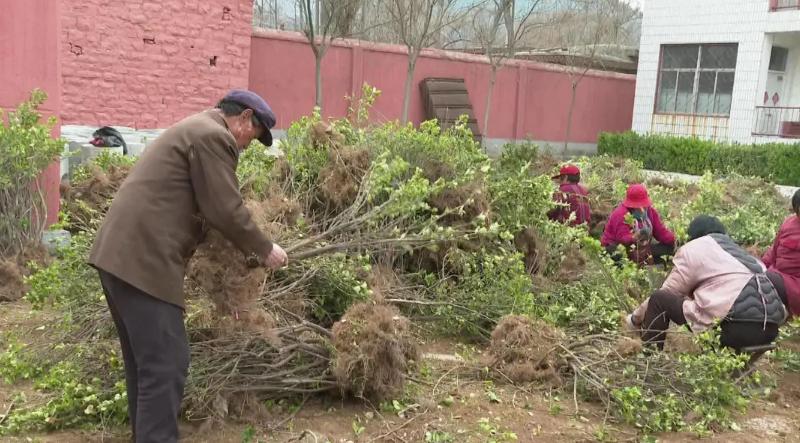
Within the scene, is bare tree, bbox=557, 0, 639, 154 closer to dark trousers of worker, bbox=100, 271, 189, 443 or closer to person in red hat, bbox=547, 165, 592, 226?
person in red hat, bbox=547, 165, 592, 226

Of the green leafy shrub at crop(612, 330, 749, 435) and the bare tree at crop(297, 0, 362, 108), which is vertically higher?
the bare tree at crop(297, 0, 362, 108)

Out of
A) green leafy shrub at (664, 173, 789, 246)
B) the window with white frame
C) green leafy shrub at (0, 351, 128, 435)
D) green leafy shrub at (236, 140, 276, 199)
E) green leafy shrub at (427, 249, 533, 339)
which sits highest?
the window with white frame

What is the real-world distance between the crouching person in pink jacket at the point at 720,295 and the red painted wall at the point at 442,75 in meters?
9.63

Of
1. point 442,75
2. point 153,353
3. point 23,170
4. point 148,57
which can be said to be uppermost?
point 442,75

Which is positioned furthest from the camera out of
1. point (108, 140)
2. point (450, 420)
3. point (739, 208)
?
point (108, 140)

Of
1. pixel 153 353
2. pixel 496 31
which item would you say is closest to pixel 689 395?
pixel 153 353

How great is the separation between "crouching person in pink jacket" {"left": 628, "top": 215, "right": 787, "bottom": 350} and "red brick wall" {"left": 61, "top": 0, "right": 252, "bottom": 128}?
11.3 meters

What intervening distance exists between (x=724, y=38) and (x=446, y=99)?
26.1 feet

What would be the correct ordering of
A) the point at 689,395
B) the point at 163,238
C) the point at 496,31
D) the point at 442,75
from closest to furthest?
the point at 163,238 → the point at 689,395 → the point at 442,75 → the point at 496,31

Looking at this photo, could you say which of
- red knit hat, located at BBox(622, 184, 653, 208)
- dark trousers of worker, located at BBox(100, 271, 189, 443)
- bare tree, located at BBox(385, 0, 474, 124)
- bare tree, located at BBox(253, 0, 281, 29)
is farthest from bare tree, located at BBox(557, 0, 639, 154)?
dark trousers of worker, located at BBox(100, 271, 189, 443)

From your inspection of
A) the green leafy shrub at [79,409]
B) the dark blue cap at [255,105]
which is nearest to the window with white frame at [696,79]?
the dark blue cap at [255,105]

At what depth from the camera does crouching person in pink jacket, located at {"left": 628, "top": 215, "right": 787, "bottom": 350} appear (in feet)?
14.2

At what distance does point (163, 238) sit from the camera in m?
2.85

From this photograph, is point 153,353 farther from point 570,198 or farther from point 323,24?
point 323,24
